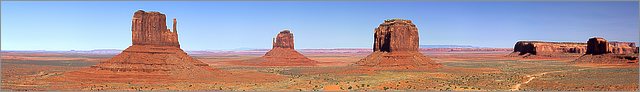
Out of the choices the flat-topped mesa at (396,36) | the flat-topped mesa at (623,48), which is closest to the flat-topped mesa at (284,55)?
the flat-topped mesa at (396,36)

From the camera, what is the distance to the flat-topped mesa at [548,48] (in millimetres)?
152250

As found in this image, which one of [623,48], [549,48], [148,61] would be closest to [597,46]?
[549,48]

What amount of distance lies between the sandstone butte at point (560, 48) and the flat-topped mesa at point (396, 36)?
87.4 m

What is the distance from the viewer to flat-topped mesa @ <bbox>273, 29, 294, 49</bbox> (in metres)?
104

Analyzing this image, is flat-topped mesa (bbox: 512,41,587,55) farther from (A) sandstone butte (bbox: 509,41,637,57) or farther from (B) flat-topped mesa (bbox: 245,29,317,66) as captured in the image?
(B) flat-topped mesa (bbox: 245,29,317,66)

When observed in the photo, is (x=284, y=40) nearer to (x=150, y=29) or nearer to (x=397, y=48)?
(x=397, y=48)

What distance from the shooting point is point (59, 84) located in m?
42.3

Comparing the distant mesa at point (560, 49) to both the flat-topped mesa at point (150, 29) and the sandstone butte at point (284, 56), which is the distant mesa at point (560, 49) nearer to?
the sandstone butte at point (284, 56)

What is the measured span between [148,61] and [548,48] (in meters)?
138

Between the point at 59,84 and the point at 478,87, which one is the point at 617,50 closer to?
the point at 478,87

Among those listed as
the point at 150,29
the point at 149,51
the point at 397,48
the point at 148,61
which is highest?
the point at 150,29

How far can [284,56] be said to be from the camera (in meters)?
99.6

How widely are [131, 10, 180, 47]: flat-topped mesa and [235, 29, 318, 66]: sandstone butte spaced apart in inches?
1702

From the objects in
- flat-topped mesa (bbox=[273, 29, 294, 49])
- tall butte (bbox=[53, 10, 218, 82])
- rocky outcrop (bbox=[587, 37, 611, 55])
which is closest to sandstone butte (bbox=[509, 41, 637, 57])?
rocky outcrop (bbox=[587, 37, 611, 55])
